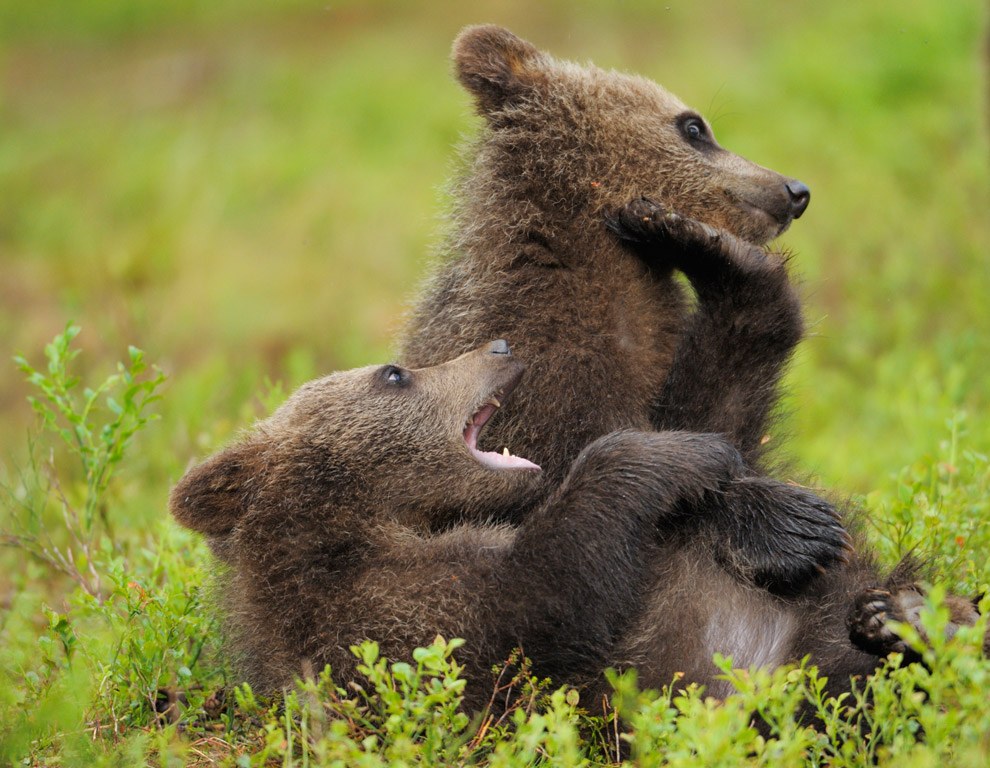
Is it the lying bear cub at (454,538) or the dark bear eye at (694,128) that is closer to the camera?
the lying bear cub at (454,538)

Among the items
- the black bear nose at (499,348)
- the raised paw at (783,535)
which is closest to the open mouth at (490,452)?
the black bear nose at (499,348)

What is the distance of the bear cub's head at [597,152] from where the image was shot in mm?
5266

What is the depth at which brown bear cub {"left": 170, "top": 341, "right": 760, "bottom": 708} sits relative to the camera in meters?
4.05

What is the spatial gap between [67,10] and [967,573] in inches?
763

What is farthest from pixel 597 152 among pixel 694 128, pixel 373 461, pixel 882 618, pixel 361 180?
pixel 361 180

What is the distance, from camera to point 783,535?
4344mm

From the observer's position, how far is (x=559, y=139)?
17.6 ft

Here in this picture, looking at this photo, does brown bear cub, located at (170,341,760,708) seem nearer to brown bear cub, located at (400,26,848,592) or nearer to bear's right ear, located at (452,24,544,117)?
brown bear cub, located at (400,26,848,592)

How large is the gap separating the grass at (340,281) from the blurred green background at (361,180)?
44 mm

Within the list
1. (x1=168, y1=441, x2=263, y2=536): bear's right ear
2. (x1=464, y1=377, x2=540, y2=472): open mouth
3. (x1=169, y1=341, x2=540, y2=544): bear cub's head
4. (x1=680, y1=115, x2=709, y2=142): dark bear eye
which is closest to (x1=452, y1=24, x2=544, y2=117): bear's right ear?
(x1=680, y1=115, x2=709, y2=142): dark bear eye

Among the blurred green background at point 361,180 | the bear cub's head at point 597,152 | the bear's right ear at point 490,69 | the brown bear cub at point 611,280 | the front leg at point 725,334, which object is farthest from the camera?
the blurred green background at point 361,180

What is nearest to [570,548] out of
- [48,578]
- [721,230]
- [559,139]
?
[721,230]

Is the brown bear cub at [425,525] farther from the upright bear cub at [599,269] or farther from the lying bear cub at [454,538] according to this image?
the upright bear cub at [599,269]

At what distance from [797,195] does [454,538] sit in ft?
7.15
